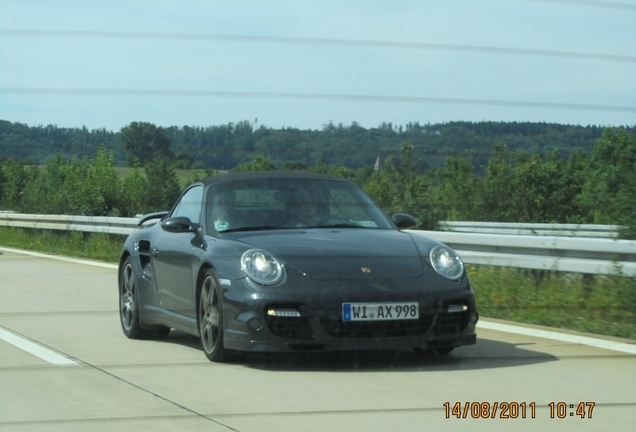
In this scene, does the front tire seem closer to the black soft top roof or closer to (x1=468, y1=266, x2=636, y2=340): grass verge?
the black soft top roof

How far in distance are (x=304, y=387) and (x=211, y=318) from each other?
1.18 metres

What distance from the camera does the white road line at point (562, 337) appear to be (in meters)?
7.22

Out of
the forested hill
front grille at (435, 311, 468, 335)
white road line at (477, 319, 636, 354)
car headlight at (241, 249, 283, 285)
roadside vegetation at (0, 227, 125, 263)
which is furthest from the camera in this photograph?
roadside vegetation at (0, 227, 125, 263)

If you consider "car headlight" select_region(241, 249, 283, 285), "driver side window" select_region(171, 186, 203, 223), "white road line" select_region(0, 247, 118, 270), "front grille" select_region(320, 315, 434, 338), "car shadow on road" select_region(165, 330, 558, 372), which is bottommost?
"white road line" select_region(0, 247, 118, 270)

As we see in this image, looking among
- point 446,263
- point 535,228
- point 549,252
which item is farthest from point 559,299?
point 535,228

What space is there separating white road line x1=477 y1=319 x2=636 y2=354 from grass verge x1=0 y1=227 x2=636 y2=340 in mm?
323

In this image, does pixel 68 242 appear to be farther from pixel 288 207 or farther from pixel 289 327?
pixel 289 327

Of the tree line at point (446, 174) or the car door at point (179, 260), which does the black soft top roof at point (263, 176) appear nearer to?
the tree line at point (446, 174)

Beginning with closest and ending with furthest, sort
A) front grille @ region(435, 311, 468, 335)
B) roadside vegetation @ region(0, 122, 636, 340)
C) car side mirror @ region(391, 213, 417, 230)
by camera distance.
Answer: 1. front grille @ region(435, 311, 468, 335)
2. roadside vegetation @ region(0, 122, 636, 340)
3. car side mirror @ region(391, 213, 417, 230)

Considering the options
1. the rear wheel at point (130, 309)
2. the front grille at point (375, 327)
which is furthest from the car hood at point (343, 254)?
the rear wheel at point (130, 309)

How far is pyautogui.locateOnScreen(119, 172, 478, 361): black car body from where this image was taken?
6289mm

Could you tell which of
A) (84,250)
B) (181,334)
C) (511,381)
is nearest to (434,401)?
(511,381)

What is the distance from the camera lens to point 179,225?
732cm

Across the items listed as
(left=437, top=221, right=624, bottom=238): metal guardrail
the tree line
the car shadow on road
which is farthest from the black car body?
(left=437, top=221, right=624, bottom=238): metal guardrail
